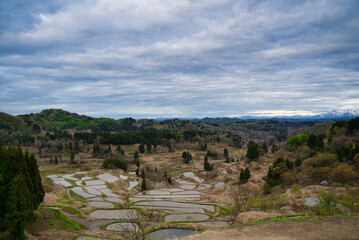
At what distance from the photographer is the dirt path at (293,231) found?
19.2 metres

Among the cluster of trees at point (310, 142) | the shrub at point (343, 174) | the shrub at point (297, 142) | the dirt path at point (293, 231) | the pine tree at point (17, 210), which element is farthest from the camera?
the shrub at point (297, 142)

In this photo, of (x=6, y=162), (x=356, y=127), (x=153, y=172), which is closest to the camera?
(x=6, y=162)

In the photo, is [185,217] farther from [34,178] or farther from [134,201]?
[34,178]

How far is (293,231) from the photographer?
20.5 metres

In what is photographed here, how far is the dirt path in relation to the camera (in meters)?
19.2

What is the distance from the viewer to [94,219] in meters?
37.0

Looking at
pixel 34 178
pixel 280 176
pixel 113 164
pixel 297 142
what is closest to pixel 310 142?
pixel 297 142

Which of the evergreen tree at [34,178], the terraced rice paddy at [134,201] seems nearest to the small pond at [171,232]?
the terraced rice paddy at [134,201]

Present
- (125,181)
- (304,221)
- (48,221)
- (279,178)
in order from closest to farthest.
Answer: (304,221) < (48,221) < (279,178) < (125,181)

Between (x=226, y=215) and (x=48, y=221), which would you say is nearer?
(x=48, y=221)

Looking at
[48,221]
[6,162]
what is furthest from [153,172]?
[6,162]

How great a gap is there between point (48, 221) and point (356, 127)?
9578 cm

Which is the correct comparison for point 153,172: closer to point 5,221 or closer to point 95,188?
point 95,188

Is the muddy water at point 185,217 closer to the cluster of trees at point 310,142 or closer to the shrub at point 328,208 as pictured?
the shrub at point 328,208
